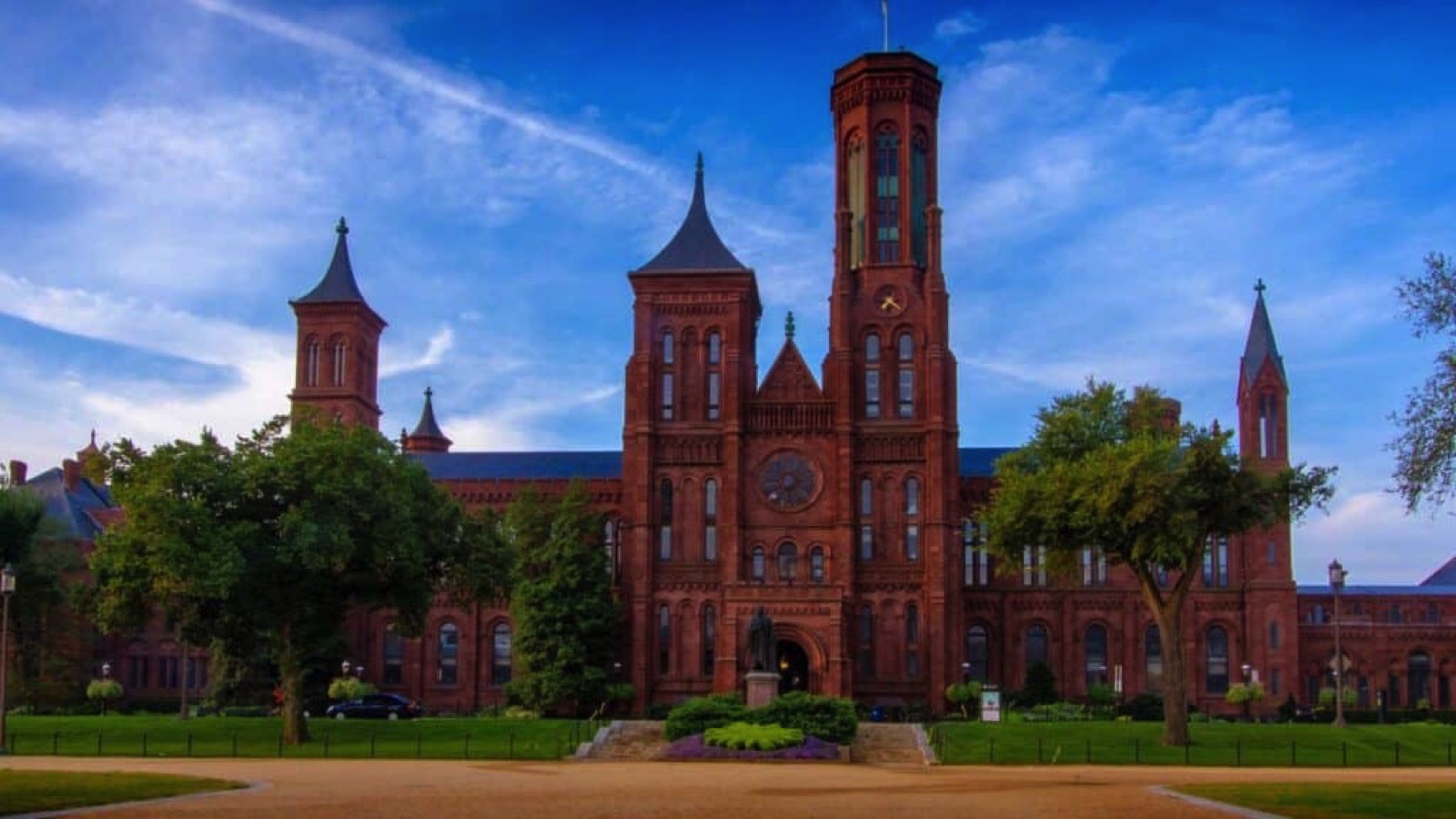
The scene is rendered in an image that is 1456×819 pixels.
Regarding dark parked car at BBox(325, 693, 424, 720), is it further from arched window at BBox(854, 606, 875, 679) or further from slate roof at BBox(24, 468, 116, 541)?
slate roof at BBox(24, 468, 116, 541)

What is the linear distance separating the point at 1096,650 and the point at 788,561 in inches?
743

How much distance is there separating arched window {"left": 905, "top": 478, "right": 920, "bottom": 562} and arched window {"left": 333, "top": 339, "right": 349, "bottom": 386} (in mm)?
37685

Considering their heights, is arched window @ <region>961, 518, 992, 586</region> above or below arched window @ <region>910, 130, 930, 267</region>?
below

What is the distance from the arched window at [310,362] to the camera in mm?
103375

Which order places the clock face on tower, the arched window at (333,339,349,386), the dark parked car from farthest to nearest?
the arched window at (333,339,349,386) → the clock face on tower → the dark parked car

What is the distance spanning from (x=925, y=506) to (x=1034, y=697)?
1197 centimetres

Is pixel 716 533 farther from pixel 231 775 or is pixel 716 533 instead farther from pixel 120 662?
pixel 231 775

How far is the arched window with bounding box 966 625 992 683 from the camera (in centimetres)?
Answer: 9156

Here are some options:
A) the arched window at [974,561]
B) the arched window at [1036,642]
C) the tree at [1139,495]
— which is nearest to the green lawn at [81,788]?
the tree at [1139,495]

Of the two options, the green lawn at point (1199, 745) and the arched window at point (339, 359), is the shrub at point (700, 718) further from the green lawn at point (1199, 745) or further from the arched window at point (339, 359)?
the arched window at point (339, 359)

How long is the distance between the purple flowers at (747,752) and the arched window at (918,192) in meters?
39.6

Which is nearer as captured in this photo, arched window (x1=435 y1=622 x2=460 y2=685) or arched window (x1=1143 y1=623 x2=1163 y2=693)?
arched window (x1=1143 y1=623 x2=1163 y2=693)

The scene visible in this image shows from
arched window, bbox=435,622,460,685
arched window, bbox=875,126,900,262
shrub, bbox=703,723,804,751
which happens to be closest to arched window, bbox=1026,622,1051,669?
arched window, bbox=875,126,900,262

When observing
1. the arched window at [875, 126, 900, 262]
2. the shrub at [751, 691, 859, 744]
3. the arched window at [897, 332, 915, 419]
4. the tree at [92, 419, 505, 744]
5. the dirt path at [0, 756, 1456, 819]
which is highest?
the arched window at [875, 126, 900, 262]
